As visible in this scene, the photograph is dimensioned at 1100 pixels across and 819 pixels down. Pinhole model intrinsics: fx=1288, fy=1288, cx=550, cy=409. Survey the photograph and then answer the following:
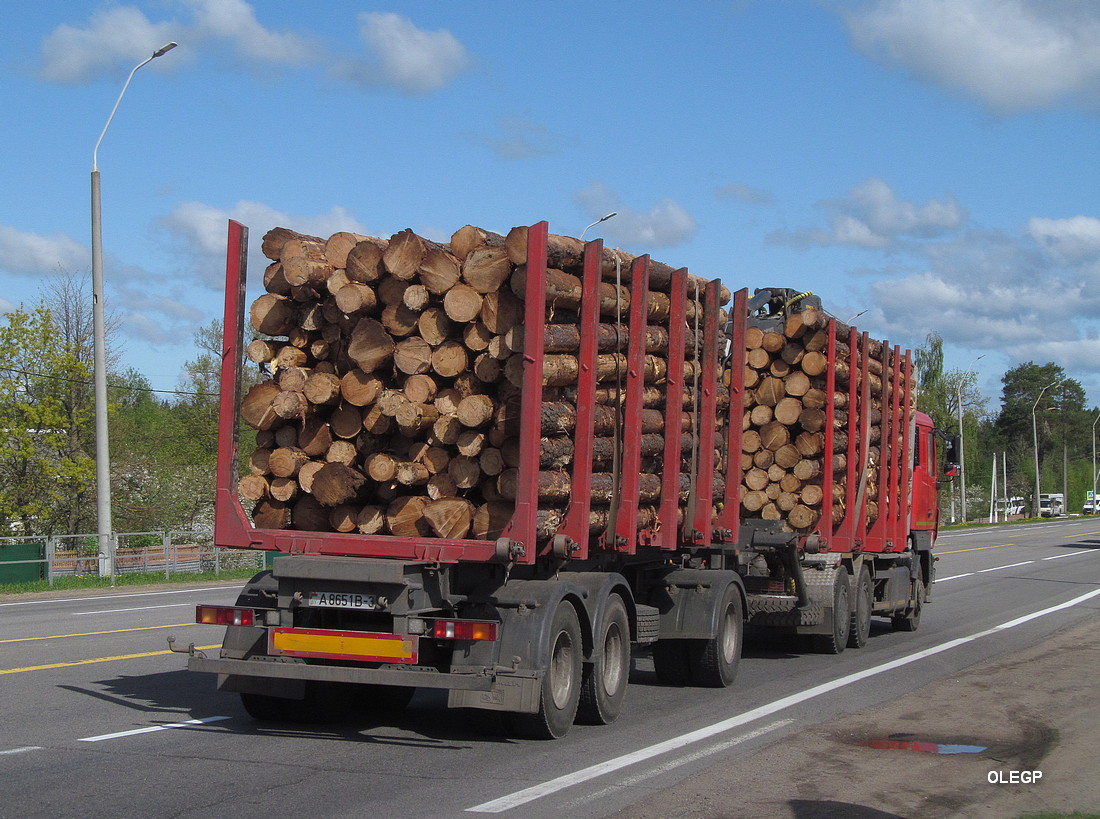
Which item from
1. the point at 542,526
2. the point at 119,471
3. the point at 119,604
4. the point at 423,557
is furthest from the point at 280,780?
the point at 119,471

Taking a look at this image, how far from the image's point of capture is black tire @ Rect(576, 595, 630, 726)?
916cm

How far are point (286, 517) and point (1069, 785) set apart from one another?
5457 millimetres

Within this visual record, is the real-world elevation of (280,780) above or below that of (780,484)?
below

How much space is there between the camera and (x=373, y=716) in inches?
388

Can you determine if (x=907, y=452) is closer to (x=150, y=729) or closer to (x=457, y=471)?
(x=457, y=471)

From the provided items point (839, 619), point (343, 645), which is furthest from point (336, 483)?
point (839, 619)

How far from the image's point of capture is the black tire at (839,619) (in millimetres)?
14664

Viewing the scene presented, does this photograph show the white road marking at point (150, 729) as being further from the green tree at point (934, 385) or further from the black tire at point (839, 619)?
the green tree at point (934, 385)

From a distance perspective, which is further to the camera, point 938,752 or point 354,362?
point 354,362

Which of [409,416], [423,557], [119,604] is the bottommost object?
[119,604]

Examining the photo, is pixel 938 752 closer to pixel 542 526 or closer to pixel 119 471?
pixel 542 526

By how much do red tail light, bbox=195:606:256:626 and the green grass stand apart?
17.9 meters

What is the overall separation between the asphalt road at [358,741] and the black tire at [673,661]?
5.7 inches

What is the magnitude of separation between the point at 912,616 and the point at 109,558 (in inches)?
650
